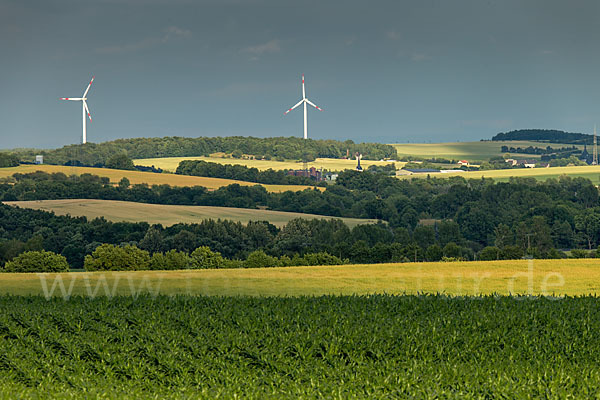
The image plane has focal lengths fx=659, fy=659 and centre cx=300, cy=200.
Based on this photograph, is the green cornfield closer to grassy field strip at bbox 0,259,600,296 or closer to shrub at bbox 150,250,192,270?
grassy field strip at bbox 0,259,600,296

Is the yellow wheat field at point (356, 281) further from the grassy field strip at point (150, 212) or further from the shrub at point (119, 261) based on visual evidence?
the grassy field strip at point (150, 212)

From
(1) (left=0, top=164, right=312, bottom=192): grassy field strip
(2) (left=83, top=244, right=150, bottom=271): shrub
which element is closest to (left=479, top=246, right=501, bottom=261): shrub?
(2) (left=83, top=244, right=150, bottom=271): shrub

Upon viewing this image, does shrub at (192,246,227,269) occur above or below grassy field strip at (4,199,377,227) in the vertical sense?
below

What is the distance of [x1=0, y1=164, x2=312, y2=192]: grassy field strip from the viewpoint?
4648 inches

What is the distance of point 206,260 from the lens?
60031 millimetres

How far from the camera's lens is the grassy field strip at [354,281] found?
22641mm

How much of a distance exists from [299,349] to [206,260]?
4848 centimetres

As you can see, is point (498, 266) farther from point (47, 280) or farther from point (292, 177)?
point (292, 177)

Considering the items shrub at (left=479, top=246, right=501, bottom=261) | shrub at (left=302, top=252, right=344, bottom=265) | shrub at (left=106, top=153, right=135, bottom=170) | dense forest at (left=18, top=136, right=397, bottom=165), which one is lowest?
shrub at (left=479, top=246, right=501, bottom=261)

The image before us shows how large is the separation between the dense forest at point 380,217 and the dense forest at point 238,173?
29.5 ft

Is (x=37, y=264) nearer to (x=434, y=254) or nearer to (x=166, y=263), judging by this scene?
(x=166, y=263)

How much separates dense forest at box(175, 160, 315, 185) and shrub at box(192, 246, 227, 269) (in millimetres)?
66607

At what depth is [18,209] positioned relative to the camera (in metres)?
93.2

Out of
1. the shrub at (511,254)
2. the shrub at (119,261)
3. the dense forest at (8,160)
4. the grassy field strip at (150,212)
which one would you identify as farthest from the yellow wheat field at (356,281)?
the dense forest at (8,160)
